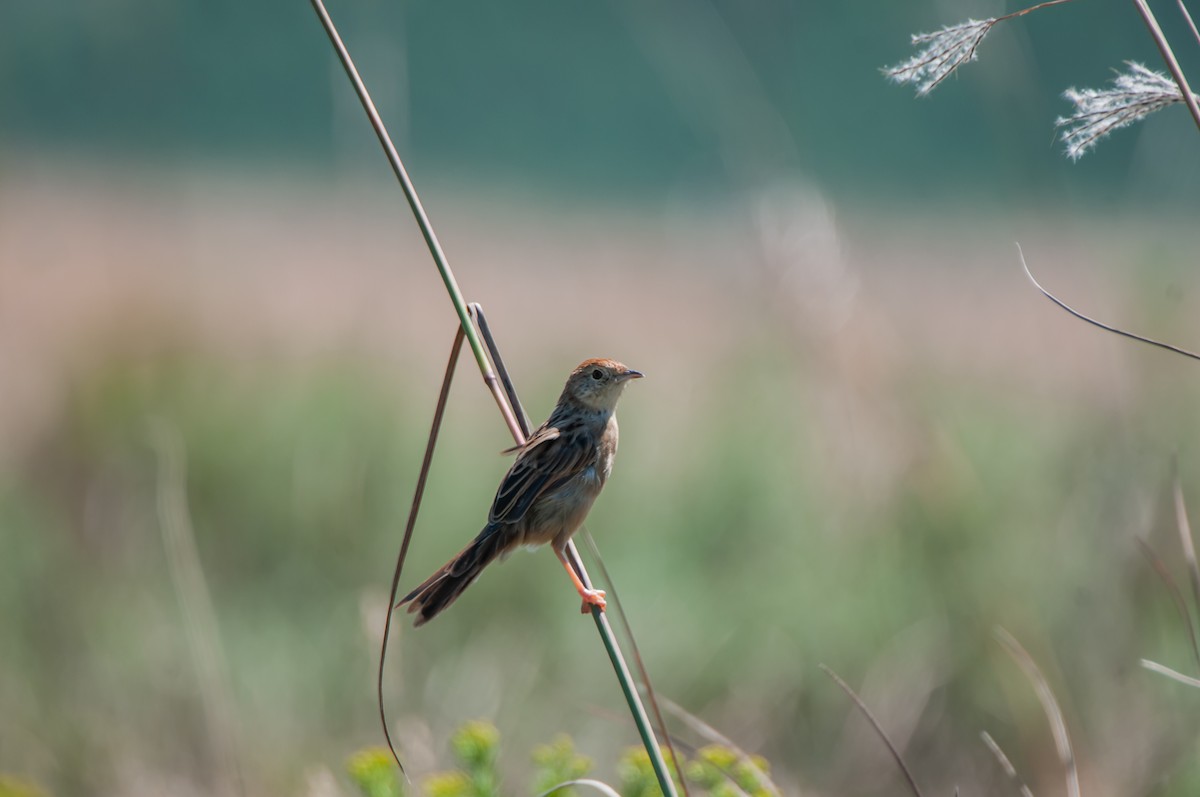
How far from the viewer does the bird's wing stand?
217cm

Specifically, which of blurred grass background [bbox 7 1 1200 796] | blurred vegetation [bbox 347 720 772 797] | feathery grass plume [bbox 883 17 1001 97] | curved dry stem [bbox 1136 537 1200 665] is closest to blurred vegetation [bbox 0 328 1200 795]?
blurred grass background [bbox 7 1 1200 796]

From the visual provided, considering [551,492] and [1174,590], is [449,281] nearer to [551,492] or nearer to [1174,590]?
[551,492]

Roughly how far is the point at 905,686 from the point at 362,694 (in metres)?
1.86

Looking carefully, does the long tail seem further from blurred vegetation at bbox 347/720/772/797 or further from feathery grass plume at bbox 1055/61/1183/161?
feathery grass plume at bbox 1055/61/1183/161

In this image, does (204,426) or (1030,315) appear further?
(1030,315)

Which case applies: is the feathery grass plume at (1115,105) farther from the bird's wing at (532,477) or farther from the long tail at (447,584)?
the long tail at (447,584)

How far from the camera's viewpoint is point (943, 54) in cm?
170

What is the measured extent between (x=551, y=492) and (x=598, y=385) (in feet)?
1.03

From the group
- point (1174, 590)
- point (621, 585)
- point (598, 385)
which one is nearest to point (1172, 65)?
point (1174, 590)

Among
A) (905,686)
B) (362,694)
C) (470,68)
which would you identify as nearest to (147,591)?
(362,694)

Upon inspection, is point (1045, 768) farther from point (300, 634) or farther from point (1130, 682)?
point (300, 634)

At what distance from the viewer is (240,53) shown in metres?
23.2

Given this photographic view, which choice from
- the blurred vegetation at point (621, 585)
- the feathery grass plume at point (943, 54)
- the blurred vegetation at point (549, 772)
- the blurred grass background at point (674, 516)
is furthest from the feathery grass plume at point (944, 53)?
the blurred vegetation at point (621, 585)

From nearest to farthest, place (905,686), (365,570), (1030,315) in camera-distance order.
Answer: (905,686), (365,570), (1030,315)
